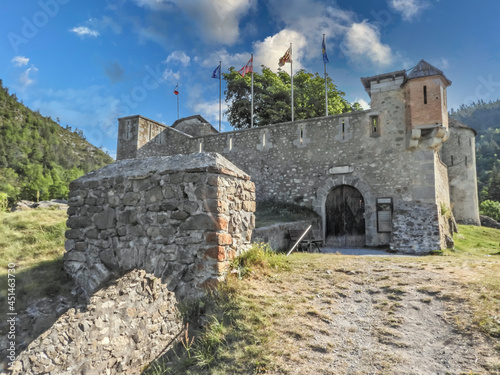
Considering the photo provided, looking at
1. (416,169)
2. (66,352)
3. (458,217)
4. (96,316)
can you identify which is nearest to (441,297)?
(96,316)

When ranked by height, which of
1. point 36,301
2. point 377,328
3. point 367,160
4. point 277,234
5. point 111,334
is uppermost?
point 367,160

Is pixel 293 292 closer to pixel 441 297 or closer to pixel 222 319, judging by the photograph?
pixel 222 319

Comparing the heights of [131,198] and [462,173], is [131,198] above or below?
below

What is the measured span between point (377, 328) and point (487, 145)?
73060 mm

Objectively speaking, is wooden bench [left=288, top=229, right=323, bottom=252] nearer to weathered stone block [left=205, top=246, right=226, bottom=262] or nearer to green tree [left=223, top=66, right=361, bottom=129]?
weathered stone block [left=205, top=246, right=226, bottom=262]

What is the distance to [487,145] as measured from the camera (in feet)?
193

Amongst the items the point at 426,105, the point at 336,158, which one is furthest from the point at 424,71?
the point at 336,158

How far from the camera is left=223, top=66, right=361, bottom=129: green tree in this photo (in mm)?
22984

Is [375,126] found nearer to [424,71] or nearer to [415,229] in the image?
[424,71]

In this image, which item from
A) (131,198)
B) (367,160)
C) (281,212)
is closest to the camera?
(131,198)

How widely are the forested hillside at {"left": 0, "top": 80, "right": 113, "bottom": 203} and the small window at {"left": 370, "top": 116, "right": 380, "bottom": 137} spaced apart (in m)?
26.2

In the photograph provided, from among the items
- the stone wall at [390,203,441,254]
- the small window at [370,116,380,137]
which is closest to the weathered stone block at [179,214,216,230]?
the stone wall at [390,203,441,254]

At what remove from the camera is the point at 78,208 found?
4.94m

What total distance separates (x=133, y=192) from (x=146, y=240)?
77 cm
